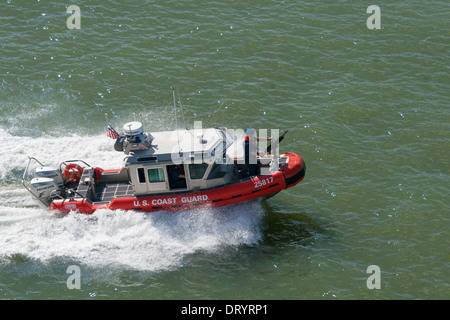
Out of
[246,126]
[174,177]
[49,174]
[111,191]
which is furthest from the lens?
[246,126]

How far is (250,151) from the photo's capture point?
18.4m

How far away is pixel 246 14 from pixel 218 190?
13311mm

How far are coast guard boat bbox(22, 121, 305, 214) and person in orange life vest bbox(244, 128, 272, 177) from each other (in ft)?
0.78

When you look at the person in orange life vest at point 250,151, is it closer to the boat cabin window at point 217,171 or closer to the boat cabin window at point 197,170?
the boat cabin window at point 217,171

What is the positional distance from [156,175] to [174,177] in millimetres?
560

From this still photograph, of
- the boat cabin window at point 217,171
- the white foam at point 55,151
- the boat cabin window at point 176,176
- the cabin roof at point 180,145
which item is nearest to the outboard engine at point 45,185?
the white foam at point 55,151

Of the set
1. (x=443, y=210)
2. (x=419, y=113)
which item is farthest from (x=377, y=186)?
(x=419, y=113)

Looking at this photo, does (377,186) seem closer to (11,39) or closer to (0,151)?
(0,151)

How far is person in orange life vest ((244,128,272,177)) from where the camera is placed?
60.0 ft
